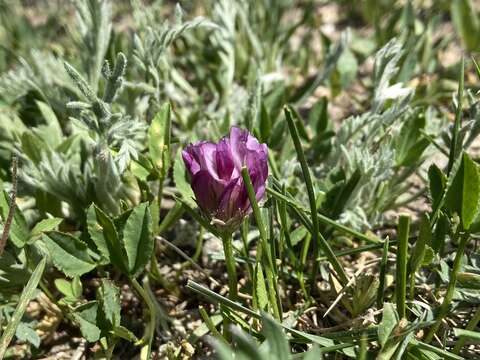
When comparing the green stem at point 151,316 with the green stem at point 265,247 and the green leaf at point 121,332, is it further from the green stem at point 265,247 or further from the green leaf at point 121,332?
the green stem at point 265,247

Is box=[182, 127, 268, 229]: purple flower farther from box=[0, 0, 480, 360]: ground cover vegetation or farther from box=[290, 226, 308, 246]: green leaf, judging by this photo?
box=[290, 226, 308, 246]: green leaf

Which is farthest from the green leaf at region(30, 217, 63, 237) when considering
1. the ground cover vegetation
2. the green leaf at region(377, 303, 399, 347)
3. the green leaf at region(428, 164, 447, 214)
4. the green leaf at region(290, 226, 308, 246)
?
the green leaf at region(428, 164, 447, 214)

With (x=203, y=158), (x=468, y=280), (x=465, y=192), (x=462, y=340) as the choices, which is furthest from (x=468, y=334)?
(x=203, y=158)

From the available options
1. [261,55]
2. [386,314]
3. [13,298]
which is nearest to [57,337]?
[13,298]

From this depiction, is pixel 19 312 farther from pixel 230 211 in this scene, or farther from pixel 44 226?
pixel 230 211

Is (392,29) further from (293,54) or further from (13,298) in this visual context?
(13,298)

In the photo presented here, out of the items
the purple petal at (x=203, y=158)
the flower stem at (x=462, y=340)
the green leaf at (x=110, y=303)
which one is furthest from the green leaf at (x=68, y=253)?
the flower stem at (x=462, y=340)
